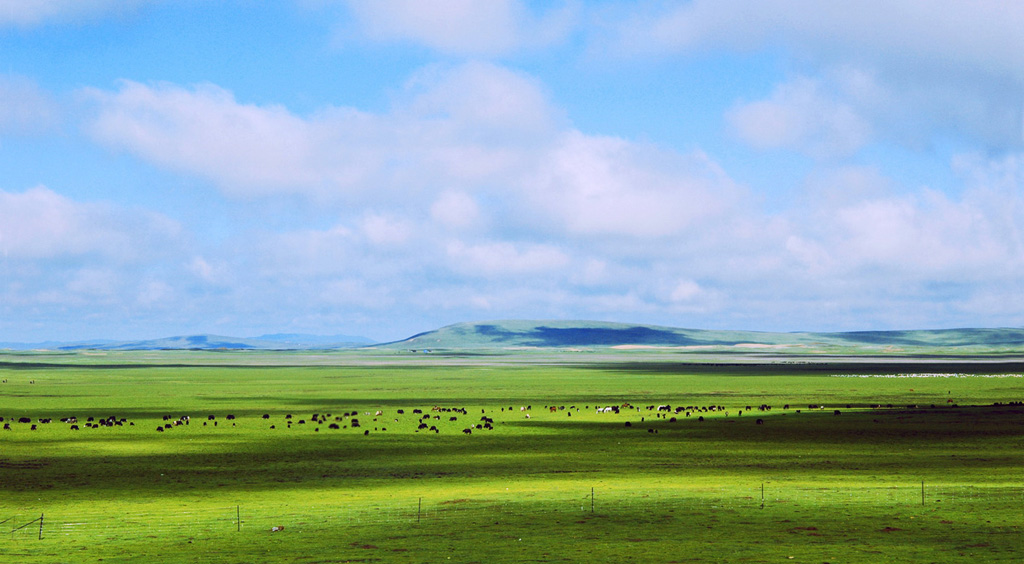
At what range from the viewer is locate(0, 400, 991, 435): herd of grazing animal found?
200 feet

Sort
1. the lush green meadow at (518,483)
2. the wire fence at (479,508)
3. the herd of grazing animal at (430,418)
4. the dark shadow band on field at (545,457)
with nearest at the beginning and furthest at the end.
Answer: the lush green meadow at (518,483) → the wire fence at (479,508) → the dark shadow band on field at (545,457) → the herd of grazing animal at (430,418)

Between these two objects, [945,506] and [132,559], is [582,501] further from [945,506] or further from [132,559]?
[132,559]

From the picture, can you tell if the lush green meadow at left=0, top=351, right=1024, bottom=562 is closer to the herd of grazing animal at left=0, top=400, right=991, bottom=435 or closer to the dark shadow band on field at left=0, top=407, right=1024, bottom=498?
the dark shadow band on field at left=0, top=407, right=1024, bottom=498

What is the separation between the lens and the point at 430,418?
67.1m

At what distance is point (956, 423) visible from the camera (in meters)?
60.5

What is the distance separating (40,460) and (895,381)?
330 feet

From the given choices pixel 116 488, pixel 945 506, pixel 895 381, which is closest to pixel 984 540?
pixel 945 506

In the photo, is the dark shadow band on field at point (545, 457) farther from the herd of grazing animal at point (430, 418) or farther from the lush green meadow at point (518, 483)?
the herd of grazing animal at point (430, 418)

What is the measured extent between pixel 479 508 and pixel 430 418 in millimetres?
36615

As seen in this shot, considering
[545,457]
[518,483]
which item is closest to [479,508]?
[518,483]

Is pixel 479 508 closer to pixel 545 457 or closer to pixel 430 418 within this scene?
pixel 545 457

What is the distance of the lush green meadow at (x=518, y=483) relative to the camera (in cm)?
2506

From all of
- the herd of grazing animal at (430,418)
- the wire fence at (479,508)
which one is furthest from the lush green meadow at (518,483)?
the herd of grazing animal at (430,418)

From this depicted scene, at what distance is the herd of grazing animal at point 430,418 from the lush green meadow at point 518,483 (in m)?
0.40
